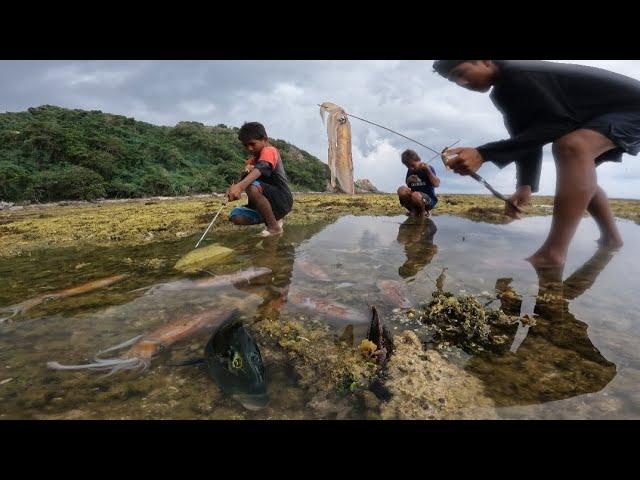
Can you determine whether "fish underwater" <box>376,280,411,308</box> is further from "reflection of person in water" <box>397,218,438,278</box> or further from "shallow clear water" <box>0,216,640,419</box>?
"reflection of person in water" <box>397,218,438,278</box>

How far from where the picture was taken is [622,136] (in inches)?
121

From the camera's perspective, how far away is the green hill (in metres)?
20.3

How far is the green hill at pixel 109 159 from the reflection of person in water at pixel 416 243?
786 inches

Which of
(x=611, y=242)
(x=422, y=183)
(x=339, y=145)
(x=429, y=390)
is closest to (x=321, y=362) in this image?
(x=429, y=390)

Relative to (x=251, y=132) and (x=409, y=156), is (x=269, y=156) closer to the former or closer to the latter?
(x=251, y=132)

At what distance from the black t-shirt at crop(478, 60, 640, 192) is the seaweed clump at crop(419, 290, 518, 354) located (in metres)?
1.46

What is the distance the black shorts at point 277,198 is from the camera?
6.20 metres

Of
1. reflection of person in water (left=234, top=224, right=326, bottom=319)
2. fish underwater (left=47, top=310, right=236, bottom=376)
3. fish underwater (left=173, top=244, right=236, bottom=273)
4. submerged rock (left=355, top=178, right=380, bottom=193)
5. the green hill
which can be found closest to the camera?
fish underwater (left=47, top=310, right=236, bottom=376)

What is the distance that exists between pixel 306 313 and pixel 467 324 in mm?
1093

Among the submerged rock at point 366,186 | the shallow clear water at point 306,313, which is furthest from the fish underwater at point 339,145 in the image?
the submerged rock at point 366,186

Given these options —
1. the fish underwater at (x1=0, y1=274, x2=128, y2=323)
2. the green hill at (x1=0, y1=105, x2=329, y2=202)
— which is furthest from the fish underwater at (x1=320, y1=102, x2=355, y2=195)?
the green hill at (x1=0, y1=105, x2=329, y2=202)

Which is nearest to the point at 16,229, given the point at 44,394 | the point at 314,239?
the point at 314,239

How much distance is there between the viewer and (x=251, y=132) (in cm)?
589
